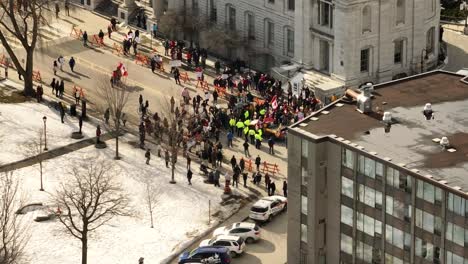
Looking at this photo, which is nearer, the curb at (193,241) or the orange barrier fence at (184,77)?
the curb at (193,241)

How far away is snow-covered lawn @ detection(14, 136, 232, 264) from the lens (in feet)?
404

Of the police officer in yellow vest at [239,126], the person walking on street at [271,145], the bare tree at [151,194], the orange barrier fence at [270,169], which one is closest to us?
the bare tree at [151,194]

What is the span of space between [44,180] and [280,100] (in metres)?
22.4

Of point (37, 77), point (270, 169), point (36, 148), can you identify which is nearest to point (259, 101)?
point (270, 169)

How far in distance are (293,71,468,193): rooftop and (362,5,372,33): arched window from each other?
21.0 m

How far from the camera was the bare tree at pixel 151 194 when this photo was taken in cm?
12875

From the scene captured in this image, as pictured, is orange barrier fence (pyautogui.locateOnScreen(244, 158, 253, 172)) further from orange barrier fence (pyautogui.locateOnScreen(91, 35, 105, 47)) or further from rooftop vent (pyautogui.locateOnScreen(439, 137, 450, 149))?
orange barrier fence (pyautogui.locateOnScreen(91, 35, 105, 47))

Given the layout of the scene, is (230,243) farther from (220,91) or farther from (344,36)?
(344,36)

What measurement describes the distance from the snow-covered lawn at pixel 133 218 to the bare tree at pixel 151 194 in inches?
12.5

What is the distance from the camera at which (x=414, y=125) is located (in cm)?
11731

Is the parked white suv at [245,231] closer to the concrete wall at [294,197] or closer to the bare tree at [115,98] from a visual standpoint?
the concrete wall at [294,197]

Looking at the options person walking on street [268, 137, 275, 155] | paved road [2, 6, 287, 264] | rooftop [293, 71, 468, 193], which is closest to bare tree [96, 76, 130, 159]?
paved road [2, 6, 287, 264]

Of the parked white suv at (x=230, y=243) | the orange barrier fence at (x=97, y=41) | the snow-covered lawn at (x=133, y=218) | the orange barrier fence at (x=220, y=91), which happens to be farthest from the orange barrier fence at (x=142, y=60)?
the parked white suv at (x=230, y=243)

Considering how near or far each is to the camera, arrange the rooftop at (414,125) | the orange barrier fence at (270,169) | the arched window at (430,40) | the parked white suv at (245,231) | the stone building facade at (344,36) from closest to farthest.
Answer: the rooftop at (414,125)
the parked white suv at (245,231)
the orange barrier fence at (270,169)
the stone building facade at (344,36)
the arched window at (430,40)
